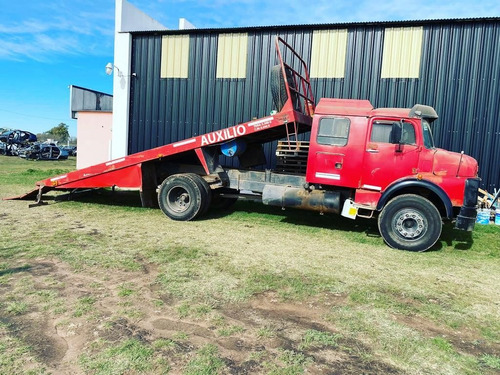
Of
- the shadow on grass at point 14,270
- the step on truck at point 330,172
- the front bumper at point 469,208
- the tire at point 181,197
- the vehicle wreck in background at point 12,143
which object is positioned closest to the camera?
the shadow on grass at point 14,270

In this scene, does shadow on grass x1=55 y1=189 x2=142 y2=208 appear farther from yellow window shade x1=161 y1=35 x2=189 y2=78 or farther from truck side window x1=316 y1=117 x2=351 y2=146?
truck side window x1=316 y1=117 x2=351 y2=146

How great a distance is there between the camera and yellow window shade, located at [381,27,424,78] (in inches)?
409

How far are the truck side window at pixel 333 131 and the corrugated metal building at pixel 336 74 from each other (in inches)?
162

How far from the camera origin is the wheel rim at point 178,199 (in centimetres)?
851

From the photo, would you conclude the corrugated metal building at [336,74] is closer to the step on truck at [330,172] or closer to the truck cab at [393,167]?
the step on truck at [330,172]

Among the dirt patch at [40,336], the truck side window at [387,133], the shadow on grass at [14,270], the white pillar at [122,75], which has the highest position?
the white pillar at [122,75]

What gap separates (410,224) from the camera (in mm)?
6707

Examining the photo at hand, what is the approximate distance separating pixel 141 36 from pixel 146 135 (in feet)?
10.4

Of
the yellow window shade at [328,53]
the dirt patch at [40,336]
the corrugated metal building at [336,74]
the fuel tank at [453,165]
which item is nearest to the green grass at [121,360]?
the dirt patch at [40,336]

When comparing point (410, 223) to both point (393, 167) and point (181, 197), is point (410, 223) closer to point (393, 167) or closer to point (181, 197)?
point (393, 167)

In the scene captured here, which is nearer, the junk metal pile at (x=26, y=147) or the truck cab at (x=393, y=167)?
the truck cab at (x=393, y=167)

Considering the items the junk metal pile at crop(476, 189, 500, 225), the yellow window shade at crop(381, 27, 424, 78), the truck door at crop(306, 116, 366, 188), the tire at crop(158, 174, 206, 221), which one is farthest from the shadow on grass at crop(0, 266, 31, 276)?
the yellow window shade at crop(381, 27, 424, 78)

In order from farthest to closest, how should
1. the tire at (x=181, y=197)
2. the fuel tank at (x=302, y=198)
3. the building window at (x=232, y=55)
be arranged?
1. the building window at (x=232, y=55)
2. the tire at (x=181, y=197)
3. the fuel tank at (x=302, y=198)

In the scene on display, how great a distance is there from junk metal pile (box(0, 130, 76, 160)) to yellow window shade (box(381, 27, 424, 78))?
23970 millimetres
